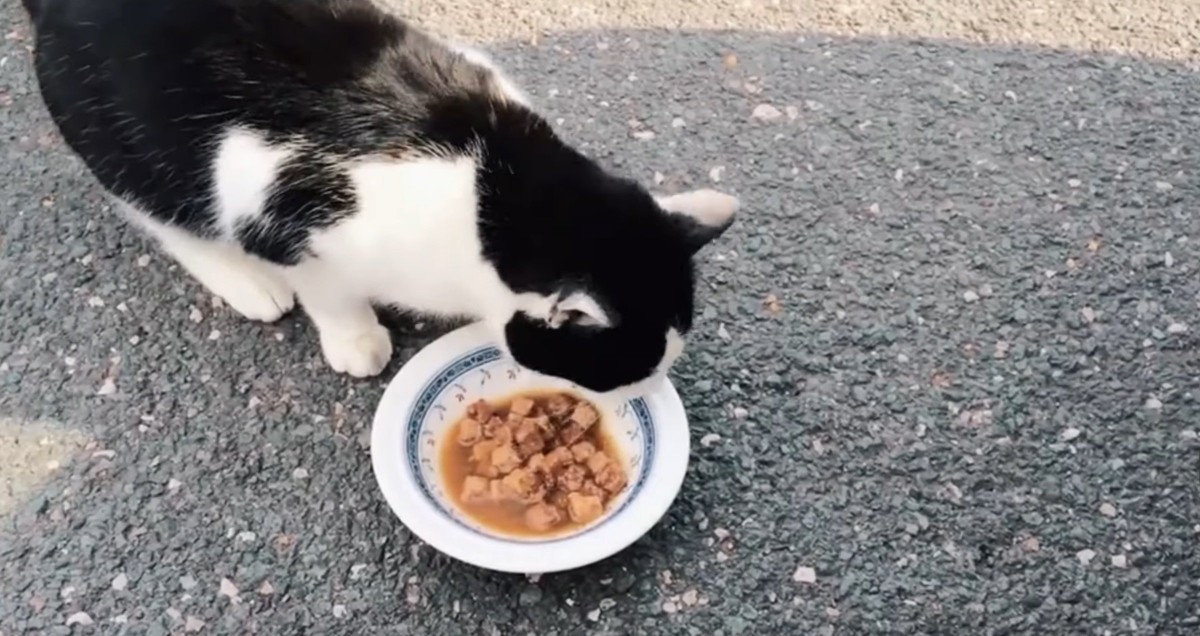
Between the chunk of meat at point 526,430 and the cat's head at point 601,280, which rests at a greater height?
the cat's head at point 601,280

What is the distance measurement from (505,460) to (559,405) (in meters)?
0.11

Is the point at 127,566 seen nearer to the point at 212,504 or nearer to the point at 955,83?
the point at 212,504

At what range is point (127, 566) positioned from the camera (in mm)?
1420

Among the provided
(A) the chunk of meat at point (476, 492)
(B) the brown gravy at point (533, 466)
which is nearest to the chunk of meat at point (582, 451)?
(B) the brown gravy at point (533, 466)

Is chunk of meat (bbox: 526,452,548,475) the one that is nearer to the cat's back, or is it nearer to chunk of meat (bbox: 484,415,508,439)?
chunk of meat (bbox: 484,415,508,439)

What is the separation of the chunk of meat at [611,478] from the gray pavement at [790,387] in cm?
8

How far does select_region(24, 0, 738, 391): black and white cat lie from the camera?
1.25 metres

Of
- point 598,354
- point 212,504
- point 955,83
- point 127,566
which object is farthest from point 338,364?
point 955,83

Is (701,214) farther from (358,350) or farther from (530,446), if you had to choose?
(358,350)

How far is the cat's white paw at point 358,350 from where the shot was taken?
5.04ft

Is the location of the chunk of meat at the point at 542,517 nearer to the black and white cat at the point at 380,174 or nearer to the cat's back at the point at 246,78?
the black and white cat at the point at 380,174

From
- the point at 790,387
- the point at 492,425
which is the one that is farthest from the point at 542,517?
the point at 790,387

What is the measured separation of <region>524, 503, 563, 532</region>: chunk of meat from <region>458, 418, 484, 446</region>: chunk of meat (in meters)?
0.11

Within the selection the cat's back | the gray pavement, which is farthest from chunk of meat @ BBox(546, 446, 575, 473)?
the cat's back
